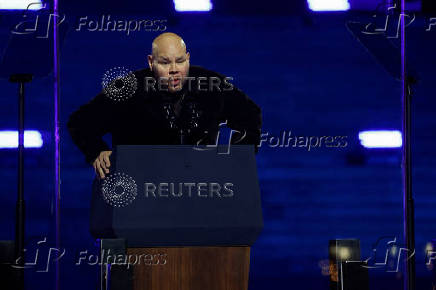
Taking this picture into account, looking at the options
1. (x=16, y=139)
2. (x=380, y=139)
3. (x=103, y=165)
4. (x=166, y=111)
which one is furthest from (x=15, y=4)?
(x=103, y=165)

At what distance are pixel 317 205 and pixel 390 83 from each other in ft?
2.98

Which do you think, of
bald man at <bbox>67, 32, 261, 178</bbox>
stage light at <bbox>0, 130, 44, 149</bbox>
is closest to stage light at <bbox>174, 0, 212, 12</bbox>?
stage light at <bbox>0, 130, 44, 149</bbox>

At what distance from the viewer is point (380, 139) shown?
14.5 feet

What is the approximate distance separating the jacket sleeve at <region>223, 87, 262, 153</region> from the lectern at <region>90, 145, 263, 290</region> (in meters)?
0.83

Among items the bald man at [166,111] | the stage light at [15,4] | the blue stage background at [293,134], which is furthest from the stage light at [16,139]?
the bald man at [166,111]

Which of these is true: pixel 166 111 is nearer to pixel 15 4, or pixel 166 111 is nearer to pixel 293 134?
pixel 293 134

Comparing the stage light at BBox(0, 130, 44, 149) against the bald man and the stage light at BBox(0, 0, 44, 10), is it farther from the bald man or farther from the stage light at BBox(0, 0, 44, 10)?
the bald man

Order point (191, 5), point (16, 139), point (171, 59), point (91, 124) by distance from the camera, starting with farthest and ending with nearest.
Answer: point (191, 5)
point (16, 139)
point (91, 124)
point (171, 59)

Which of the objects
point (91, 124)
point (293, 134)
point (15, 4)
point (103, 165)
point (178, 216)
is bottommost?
point (178, 216)

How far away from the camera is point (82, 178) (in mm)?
4336

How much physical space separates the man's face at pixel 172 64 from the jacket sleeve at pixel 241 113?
28cm

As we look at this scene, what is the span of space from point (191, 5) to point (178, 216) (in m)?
2.91

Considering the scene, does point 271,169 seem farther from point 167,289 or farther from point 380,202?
point 167,289

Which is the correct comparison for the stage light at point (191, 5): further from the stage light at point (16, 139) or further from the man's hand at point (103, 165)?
the man's hand at point (103, 165)
